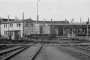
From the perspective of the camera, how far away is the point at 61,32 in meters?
59.7

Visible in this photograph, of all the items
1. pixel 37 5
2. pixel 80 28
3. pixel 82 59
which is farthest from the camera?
pixel 80 28

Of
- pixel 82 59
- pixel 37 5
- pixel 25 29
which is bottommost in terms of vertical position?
pixel 82 59

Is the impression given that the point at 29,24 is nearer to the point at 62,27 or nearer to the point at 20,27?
the point at 20,27

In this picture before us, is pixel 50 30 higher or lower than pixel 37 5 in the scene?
lower

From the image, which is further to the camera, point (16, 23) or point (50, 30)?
point (16, 23)

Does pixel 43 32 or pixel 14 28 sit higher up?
pixel 14 28

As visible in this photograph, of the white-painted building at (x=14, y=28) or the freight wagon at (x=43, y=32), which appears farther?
the white-painted building at (x=14, y=28)

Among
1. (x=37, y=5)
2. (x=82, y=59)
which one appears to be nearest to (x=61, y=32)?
(x=37, y=5)

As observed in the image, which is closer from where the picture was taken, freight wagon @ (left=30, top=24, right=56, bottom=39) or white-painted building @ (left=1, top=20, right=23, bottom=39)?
freight wagon @ (left=30, top=24, right=56, bottom=39)

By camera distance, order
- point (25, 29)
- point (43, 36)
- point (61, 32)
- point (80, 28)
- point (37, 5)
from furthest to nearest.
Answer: point (61, 32)
point (80, 28)
point (37, 5)
point (25, 29)
point (43, 36)

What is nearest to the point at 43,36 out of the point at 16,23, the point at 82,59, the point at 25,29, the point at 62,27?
the point at 25,29

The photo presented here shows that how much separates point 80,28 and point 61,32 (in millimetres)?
8210

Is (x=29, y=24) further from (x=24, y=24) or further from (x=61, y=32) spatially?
(x=61, y=32)

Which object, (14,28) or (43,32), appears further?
(14,28)
